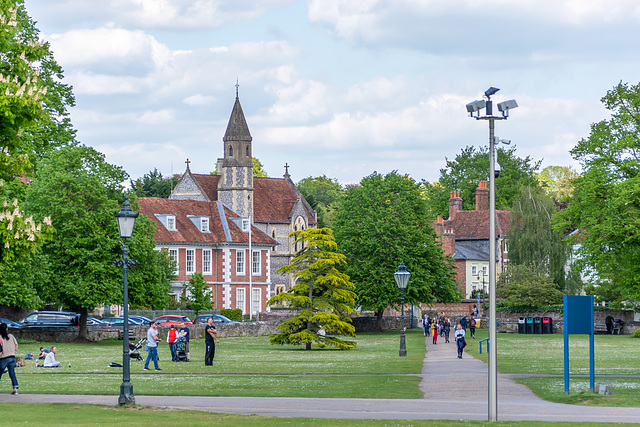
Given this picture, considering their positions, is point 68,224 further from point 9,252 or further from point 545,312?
point 545,312

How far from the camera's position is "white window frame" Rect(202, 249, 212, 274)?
8861 cm

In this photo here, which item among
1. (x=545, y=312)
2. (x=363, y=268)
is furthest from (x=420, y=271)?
(x=545, y=312)

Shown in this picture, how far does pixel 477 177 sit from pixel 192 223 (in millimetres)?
49028

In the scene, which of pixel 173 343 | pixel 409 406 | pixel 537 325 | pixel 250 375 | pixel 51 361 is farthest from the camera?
pixel 537 325

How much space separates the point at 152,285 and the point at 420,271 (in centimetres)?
2751

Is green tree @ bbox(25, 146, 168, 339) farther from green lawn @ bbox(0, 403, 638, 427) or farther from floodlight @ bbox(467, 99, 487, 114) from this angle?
floodlight @ bbox(467, 99, 487, 114)

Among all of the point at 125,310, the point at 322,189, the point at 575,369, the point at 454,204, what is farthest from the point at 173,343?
the point at 322,189

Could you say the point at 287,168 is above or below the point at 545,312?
above

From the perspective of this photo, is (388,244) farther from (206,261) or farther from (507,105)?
(507,105)

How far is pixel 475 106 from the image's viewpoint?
761 inches

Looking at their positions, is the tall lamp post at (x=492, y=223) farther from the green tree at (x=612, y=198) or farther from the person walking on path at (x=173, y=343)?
the green tree at (x=612, y=198)

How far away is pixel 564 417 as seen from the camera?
19484 millimetres

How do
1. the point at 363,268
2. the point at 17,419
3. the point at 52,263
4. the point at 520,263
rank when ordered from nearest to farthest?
the point at 17,419
the point at 52,263
the point at 363,268
the point at 520,263

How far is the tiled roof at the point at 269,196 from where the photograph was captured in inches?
4067
